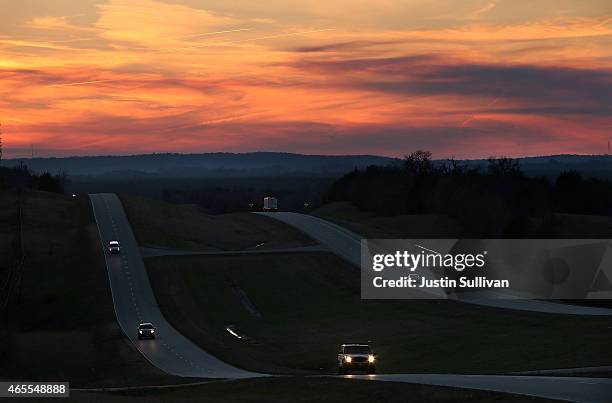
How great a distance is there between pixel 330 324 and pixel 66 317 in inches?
885

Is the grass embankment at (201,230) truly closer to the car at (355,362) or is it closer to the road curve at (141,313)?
the road curve at (141,313)

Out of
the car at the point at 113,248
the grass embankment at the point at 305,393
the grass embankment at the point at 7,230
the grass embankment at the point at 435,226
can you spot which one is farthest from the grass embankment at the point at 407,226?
the grass embankment at the point at 305,393

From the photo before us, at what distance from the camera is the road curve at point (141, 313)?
59469 mm

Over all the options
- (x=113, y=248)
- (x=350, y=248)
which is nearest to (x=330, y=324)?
(x=350, y=248)

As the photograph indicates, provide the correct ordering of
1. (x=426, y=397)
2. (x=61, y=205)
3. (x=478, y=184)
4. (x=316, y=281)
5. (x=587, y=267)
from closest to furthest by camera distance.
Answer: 1. (x=426, y=397)
2. (x=587, y=267)
3. (x=316, y=281)
4. (x=61, y=205)
5. (x=478, y=184)

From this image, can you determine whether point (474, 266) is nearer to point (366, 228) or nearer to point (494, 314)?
point (494, 314)

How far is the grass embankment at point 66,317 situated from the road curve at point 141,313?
0.97 meters

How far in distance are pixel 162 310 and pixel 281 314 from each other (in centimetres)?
970

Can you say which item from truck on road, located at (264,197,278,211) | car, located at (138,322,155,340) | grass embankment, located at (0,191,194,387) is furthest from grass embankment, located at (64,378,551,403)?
truck on road, located at (264,197,278,211)

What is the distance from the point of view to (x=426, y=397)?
35969 mm

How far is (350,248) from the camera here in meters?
120

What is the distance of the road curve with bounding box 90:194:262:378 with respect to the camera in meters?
59.5

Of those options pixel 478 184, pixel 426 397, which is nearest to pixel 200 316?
pixel 426 397

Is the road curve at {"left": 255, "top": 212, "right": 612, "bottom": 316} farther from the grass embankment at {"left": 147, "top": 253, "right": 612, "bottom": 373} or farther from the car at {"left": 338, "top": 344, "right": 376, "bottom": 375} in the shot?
the car at {"left": 338, "top": 344, "right": 376, "bottom": 375}
